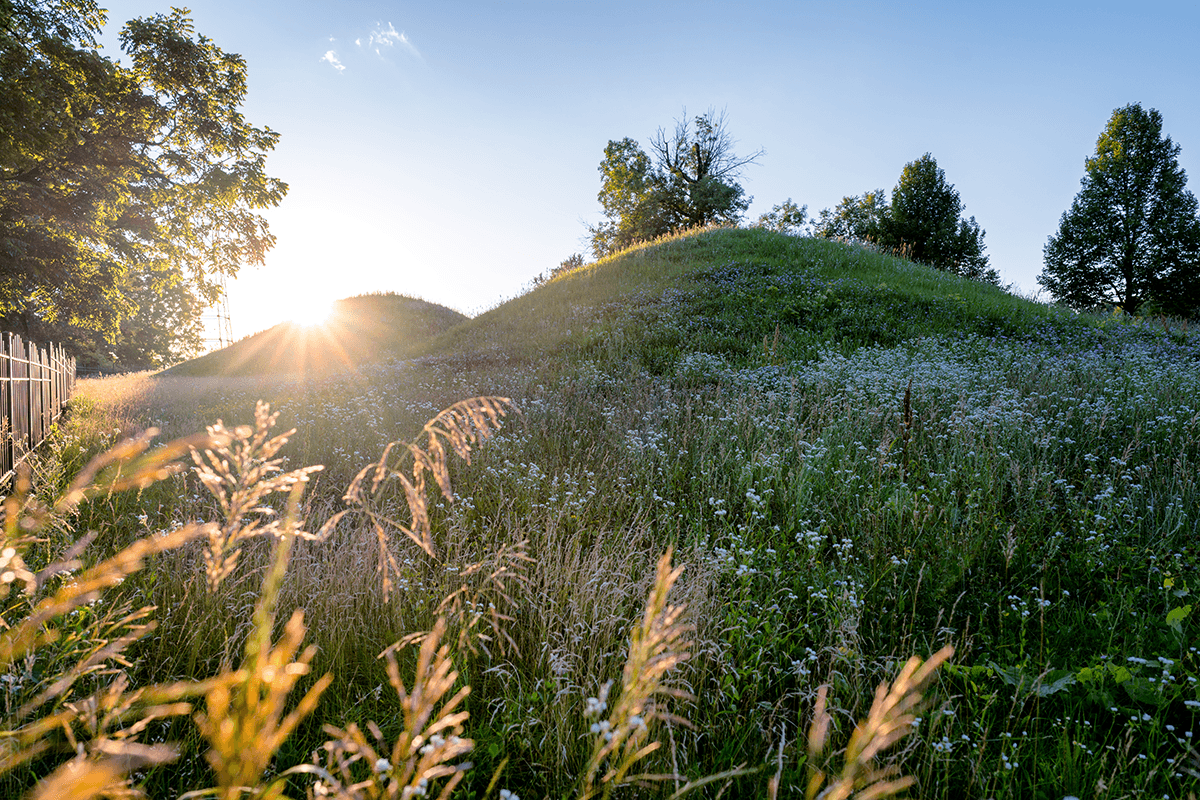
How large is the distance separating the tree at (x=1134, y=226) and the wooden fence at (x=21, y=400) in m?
40.3

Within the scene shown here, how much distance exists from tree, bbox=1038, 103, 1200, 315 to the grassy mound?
35441 millimetres

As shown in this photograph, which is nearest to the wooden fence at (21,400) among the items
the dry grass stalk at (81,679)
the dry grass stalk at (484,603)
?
the dry grass stalk at (81,679)

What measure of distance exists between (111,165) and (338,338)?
45.0ft

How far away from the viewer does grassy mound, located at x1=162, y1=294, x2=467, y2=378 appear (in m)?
26.7

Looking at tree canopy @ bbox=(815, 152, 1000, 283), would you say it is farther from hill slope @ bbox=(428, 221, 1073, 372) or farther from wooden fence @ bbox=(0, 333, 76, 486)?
wooden fence @ bbox=(0, 333, 76, 486)

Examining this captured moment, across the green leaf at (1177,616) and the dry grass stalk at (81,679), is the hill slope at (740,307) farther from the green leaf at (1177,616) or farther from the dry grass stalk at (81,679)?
the dry grass stalk at (81,679)

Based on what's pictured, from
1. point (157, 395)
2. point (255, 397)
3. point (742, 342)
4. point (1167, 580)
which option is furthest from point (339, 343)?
point (1167, 580)

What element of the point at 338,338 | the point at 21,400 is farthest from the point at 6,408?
the point at 338,338

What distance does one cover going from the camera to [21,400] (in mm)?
6535

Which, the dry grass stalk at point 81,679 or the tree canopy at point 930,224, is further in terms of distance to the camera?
the tree canopy at point 930,224

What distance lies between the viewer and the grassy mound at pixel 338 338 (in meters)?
26.7

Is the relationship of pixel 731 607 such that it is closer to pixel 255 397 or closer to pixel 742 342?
pixel 742 342

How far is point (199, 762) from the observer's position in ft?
7.00

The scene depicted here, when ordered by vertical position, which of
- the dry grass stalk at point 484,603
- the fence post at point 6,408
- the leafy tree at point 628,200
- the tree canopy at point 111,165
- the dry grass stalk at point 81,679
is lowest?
the dry grass stalk at point 484,603
